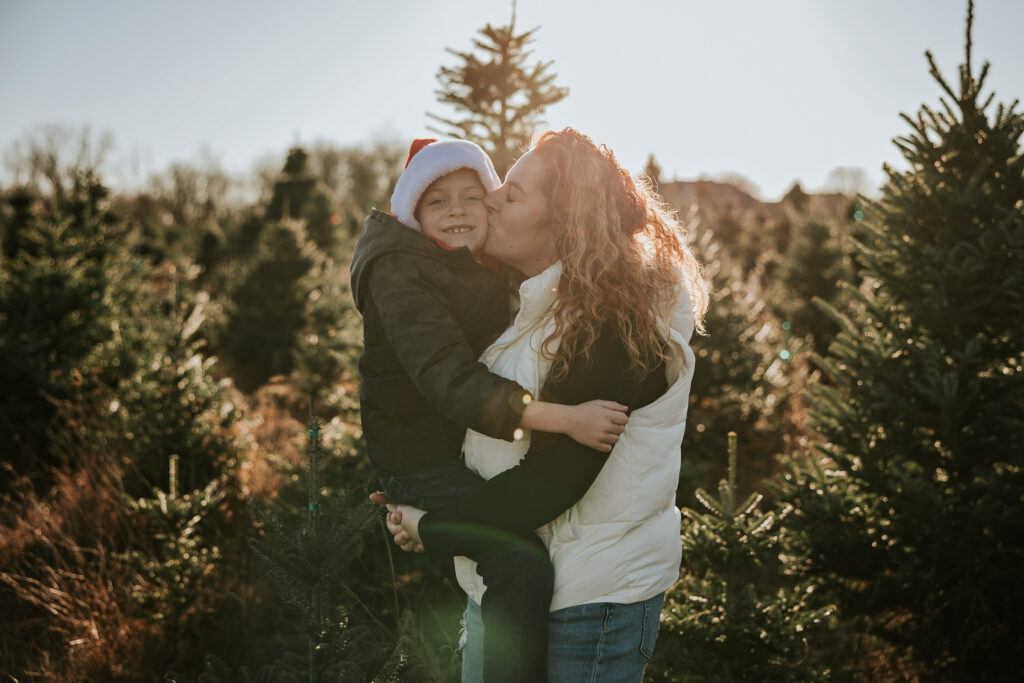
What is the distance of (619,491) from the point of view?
170cm

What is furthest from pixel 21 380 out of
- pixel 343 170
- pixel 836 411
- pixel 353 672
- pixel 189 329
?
pixel 343 170

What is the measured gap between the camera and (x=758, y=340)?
6.84 meters

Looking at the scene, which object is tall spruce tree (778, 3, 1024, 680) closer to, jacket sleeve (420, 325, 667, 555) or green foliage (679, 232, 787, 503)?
green foliage (679, 232, 787, 503)

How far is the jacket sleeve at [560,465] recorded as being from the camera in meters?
1.62

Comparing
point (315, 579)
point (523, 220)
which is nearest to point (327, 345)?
point (315, 579)

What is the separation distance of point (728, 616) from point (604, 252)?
202cm

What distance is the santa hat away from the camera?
2.16 m

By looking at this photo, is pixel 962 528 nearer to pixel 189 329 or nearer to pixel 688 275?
pixel 688 275

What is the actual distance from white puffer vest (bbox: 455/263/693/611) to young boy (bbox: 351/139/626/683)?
80 millimetres

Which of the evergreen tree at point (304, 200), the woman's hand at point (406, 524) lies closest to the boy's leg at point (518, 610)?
the woman's hand at point (406, 524)

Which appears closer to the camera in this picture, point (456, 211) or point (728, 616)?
point (456, 211)

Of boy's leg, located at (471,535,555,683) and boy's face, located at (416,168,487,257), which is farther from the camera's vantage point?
boy's face, located at (416,168,487,257)

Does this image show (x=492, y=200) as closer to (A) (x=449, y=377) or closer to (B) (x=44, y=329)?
(A) (x=449, y=377)

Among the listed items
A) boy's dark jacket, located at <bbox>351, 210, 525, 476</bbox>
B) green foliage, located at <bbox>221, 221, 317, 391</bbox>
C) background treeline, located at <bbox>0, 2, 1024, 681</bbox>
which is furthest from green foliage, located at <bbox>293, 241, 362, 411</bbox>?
boy's dark jacket, located at <bbox>351, 210, 525, 476</bbox>
